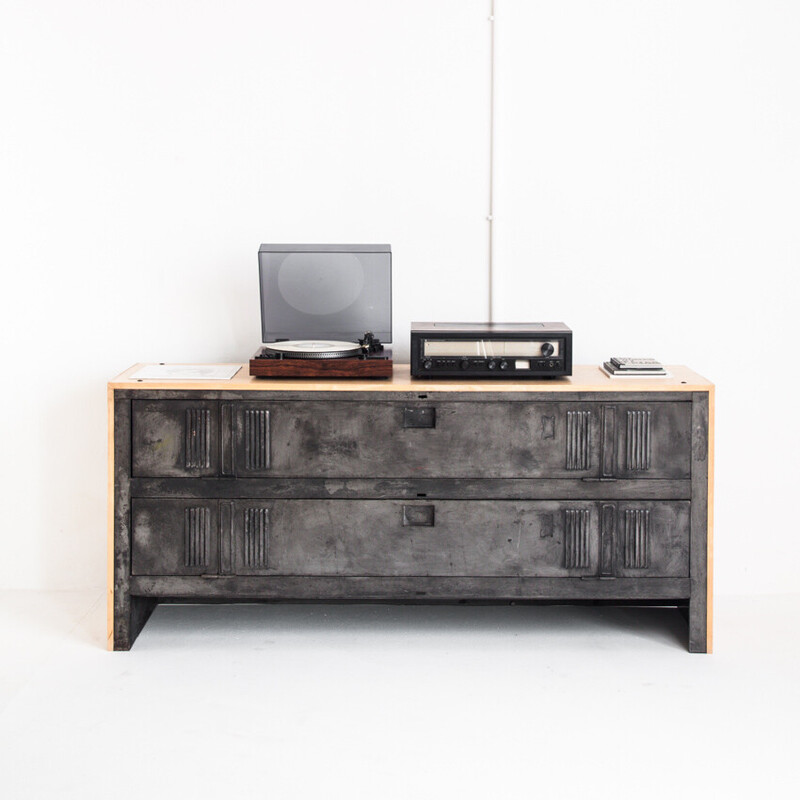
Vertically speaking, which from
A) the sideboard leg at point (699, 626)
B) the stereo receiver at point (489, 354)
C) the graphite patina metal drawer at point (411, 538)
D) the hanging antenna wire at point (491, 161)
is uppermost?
the hanging antenna wire at point (491, 161)

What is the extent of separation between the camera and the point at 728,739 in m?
2.77

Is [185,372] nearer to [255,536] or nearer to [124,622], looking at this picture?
[255,536]

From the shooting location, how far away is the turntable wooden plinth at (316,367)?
3.35 metres

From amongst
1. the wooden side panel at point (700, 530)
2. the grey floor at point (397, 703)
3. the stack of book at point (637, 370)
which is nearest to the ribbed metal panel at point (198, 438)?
the grey floor at point (397, 703)

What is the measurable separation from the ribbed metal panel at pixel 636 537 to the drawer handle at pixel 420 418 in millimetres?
635

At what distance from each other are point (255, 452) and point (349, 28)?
140 cm

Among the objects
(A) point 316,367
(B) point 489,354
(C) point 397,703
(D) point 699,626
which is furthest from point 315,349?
(D) point 699,626

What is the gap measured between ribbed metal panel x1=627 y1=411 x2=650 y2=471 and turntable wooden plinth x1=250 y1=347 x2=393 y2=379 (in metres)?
0.74

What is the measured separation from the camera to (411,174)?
3.67 metres

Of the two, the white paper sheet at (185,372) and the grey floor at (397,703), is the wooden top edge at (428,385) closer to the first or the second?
the white paper sheet at (185,372)

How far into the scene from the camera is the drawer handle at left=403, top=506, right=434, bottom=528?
3.34m

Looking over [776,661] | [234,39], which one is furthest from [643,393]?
[234,39]

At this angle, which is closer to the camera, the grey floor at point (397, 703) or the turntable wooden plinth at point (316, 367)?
the grey floor at point (397, 703)

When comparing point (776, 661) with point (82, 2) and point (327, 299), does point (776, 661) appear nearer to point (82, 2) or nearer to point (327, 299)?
point (327, 299)
